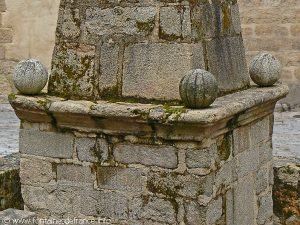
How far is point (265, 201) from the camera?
5.11m

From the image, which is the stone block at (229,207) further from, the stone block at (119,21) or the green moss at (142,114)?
the stone block at (119,21)

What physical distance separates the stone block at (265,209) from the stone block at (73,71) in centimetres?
161

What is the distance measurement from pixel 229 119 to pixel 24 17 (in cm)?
783

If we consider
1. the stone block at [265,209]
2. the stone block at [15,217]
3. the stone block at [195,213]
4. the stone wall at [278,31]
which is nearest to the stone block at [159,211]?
the stone block at [195,213]

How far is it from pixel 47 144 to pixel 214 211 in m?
1.21

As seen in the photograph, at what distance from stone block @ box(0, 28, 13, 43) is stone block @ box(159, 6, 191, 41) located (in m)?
7.63

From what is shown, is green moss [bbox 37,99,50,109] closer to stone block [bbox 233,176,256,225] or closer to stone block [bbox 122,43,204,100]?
stone block [bbox 122,43,204,100]

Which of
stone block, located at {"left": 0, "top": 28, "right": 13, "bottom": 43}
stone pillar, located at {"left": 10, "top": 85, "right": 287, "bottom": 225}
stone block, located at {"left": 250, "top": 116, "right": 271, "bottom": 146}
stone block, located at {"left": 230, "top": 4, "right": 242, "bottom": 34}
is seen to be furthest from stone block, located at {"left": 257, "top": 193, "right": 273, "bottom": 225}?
stone block, located at {"left": 0, "top": 28, "right": 13, "bottom": 43}

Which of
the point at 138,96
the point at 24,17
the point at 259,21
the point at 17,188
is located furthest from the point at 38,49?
the point at 138,96

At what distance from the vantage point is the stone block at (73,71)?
4445mm

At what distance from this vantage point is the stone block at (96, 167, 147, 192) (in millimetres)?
4234

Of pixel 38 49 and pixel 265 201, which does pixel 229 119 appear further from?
pixel 38 49

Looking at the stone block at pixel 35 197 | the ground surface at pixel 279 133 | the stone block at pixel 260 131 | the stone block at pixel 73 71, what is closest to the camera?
the stone block at pixel 73 71

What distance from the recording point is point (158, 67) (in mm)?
4258
